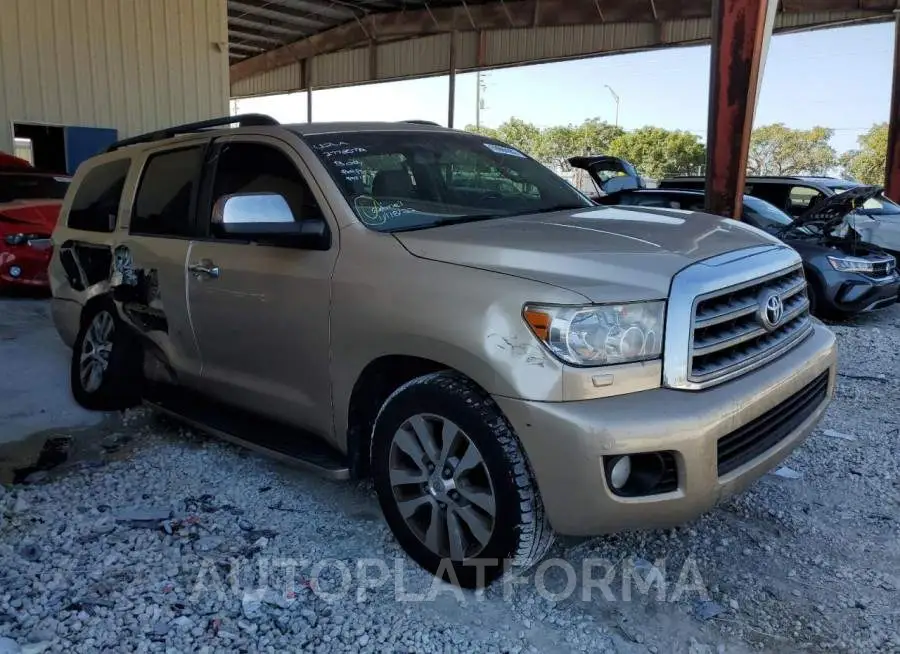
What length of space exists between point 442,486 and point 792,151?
122 ft

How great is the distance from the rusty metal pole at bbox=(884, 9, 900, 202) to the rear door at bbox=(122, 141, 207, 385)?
13600 mm

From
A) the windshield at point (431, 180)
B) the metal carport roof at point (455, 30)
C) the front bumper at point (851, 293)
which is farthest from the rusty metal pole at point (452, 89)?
the windshield at point (431, 180)

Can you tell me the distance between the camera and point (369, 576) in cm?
284

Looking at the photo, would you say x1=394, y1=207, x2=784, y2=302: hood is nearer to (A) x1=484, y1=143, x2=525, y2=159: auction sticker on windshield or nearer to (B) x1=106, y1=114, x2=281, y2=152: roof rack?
(A) x1=484, y1=143, x2=525, y2=159: auction sticker on windshield

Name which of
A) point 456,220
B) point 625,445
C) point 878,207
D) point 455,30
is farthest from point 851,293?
point 455,30

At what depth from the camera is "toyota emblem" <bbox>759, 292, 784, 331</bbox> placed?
8.95ft

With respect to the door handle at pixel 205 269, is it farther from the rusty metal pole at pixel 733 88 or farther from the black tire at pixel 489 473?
the rusty metal pole at pixel 733 88

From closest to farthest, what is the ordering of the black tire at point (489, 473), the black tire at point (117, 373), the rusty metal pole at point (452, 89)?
the black tire at point (489, 473) → the black tire at point (117, 373) → the rusty metal pole at point (452, 89)

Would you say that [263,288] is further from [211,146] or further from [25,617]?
[25,617]

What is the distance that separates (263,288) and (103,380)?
1.79m

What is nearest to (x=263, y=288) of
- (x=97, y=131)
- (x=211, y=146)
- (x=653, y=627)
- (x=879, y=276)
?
(x=211, y=146)

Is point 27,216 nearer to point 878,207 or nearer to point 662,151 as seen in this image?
point 878,207

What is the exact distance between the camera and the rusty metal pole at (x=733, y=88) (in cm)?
721

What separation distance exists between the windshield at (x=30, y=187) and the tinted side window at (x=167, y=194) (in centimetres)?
507
